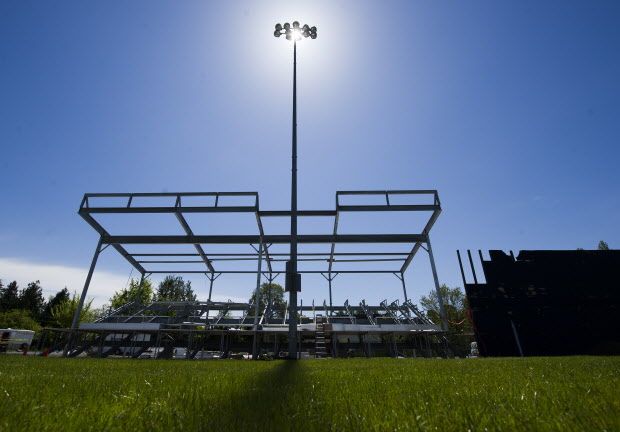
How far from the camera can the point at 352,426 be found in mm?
1625

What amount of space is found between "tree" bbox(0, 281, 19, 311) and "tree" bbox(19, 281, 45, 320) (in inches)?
45.3

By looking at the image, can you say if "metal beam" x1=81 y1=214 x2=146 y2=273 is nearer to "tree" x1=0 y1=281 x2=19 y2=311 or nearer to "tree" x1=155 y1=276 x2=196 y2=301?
"tree" x1=155 y1=276 x2=196 y2=301

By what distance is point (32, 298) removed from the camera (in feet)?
232

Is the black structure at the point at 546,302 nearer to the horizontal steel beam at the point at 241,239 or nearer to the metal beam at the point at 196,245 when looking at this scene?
the horizontal steel beam at the point at 241,239

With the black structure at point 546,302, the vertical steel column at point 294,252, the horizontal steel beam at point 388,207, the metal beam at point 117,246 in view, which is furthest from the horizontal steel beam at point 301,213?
the black structure at point 546,302

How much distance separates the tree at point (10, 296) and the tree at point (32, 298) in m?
1.15

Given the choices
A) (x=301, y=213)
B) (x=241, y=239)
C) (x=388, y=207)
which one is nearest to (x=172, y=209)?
(x=241, y=239)

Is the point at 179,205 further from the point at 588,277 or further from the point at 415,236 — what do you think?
the point at 588,277

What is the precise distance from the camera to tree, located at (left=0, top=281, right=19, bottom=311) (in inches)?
2636

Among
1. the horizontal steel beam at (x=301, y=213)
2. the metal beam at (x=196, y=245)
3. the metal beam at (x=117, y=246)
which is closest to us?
the horizontal steel beam at (x=301, y=213)

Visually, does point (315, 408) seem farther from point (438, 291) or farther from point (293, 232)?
point (438, 291)

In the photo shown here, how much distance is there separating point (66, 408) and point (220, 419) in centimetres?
121

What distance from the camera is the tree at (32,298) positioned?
67.6m

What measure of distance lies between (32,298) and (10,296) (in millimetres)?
7733
